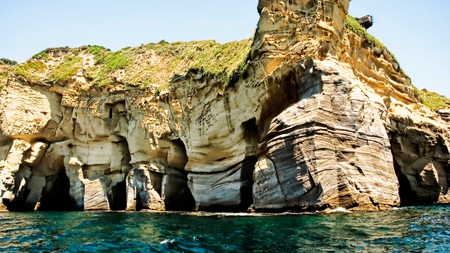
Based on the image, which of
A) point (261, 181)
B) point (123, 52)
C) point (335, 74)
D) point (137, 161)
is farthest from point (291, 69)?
point (123, 52)

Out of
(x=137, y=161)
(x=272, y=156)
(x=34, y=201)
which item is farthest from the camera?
(x=34, y=201)

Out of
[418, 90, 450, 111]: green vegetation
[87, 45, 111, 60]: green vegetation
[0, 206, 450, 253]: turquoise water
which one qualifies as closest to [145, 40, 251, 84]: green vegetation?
[87, 45, 111, 60]: green vegetation

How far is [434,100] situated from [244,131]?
18626mm

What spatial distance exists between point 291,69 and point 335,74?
6.98 feet

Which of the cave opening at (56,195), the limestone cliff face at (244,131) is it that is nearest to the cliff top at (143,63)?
the limestone cliff face at (244,131)

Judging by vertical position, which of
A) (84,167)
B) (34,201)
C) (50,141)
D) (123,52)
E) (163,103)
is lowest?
(34,201)

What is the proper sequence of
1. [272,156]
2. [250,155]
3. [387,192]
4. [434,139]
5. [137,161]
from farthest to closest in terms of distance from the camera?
[137,161] → [434,139] → [250,155] → [272,156] → [387,192]

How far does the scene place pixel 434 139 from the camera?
23141 millimetres

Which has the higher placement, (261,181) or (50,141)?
(50,141)

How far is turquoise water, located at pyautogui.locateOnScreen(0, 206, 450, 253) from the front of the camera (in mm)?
9070

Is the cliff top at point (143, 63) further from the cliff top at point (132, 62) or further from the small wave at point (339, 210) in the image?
the small wave at point (339, 210)

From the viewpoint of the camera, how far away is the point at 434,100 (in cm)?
3122

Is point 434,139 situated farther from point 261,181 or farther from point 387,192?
point 261,181

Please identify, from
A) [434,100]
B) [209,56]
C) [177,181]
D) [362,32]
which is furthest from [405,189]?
[209,56]
